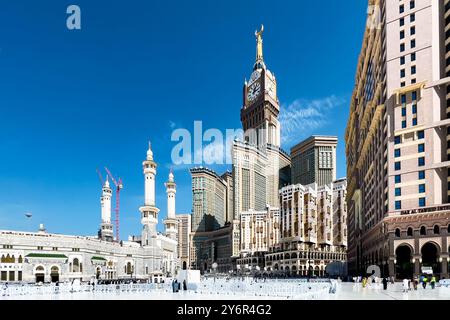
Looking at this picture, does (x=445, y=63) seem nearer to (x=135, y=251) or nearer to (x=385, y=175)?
(x=385, y=175)

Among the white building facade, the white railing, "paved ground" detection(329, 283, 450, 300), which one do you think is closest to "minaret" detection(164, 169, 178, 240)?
the white building facade

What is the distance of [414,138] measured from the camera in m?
56.6

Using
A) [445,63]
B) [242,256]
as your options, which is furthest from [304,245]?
[445,63]

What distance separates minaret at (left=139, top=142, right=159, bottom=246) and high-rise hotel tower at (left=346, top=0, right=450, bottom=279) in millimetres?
61208

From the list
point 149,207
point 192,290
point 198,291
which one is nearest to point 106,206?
point 149,207

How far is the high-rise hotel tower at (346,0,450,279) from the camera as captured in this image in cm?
5391

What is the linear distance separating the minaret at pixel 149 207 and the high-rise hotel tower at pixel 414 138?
61.2 meters

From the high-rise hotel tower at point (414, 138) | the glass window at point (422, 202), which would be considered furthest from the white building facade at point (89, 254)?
the glass window at point (422, 202)

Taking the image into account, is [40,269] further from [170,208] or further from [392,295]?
[392,295]

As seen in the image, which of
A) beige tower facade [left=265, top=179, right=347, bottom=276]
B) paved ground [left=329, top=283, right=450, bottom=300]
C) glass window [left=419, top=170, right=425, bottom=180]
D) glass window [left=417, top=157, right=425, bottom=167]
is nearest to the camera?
paved ground [left=329, top=283, right=450, bottom=300]

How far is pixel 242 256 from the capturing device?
180750 mm

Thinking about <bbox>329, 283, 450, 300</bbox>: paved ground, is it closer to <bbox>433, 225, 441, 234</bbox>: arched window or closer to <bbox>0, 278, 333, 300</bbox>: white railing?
<bbox>0, 278, 333, 300</bbox>: white railing

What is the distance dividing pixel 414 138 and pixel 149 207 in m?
70.4
